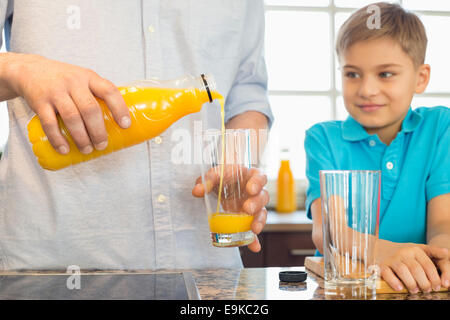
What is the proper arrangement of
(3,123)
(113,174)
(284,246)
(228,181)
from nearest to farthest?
(228,181), (113,174), (284,246), (3,123)

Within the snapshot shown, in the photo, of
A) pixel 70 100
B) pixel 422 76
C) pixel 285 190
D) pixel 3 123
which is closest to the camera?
pixel 70 100

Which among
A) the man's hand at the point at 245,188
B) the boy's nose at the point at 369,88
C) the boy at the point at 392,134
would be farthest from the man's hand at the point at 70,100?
the boy's nose at the point at 369,88

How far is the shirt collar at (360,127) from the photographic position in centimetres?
140

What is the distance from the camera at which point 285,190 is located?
2623mm

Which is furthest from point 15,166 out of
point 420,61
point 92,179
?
point 420,61

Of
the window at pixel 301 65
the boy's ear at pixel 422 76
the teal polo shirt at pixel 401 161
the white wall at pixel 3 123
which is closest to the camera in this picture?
the teal polo shirt at pixel 401 161

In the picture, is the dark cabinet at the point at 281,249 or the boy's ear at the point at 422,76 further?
the dark cabinet at the point at 281,249

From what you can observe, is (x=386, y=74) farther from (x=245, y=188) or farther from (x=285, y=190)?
(x=285, y=190)

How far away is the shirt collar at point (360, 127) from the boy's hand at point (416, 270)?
59 cm

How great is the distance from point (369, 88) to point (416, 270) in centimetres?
69

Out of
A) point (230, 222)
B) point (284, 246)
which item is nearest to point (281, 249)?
point (284, 246)

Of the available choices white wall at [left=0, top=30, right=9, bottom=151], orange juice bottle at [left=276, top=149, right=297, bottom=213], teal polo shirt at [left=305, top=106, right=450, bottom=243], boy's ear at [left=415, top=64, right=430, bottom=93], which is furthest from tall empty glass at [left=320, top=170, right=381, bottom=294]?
white wall at [left=0, top=30, right=9, bottom=151]

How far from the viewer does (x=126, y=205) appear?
108cm

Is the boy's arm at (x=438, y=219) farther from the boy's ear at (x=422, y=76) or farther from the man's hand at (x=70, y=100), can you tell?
the man's hand at (x=70, y=100)
